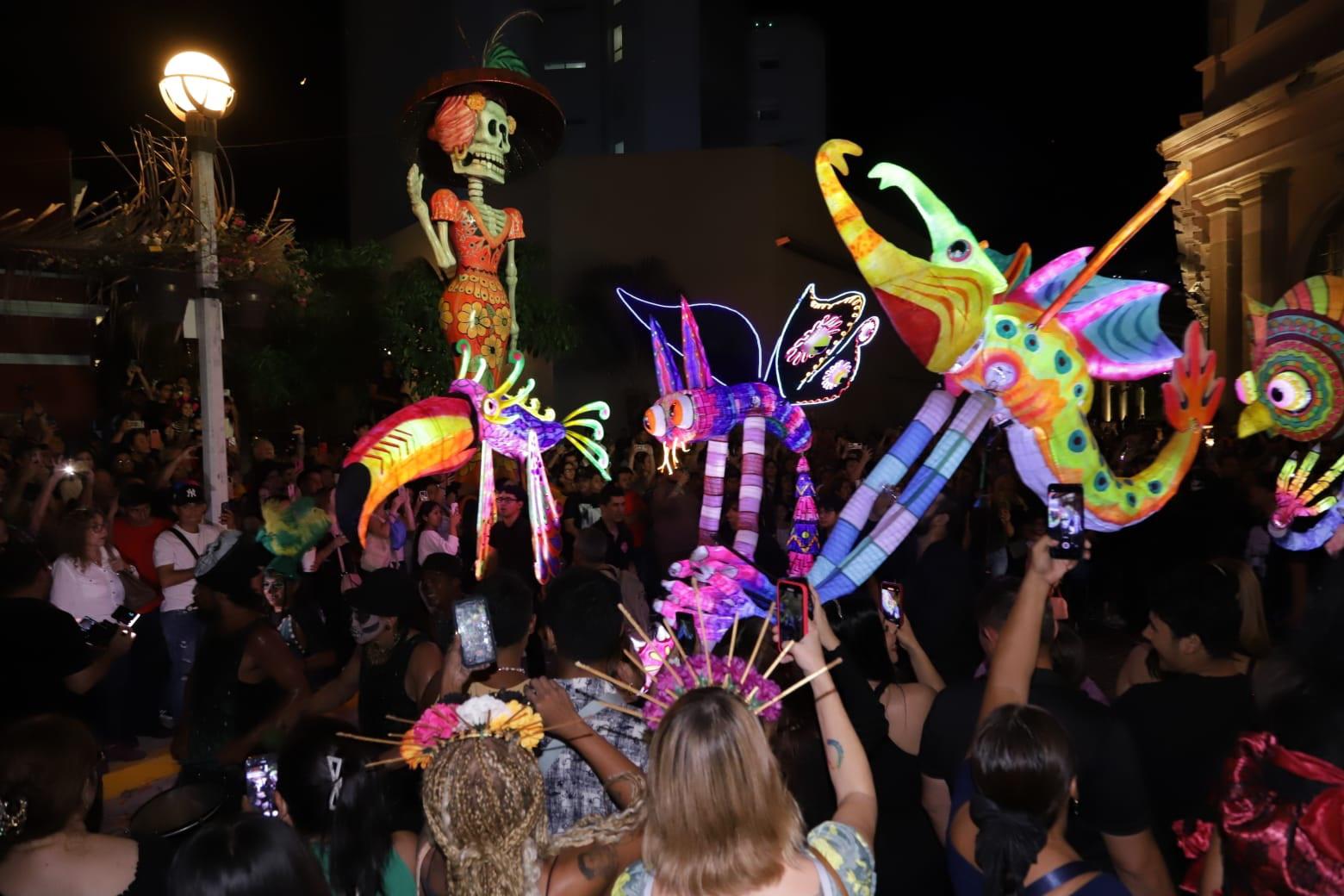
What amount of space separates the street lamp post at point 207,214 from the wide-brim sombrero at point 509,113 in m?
1.33

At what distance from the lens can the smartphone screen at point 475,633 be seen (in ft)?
8.65

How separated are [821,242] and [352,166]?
40.8 feet

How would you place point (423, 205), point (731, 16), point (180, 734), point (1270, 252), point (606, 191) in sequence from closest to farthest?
point (180, 734), point (423, 205), point (1270, 252), point (606, 191), point (731, 16)

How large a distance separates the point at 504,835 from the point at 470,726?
0.73 ft

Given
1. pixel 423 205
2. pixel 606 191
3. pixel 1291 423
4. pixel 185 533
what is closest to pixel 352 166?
pixel 606 191

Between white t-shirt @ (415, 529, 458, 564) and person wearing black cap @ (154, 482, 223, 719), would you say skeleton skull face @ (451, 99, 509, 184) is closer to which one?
white t-shirt @ (415, 529, 458, 564)

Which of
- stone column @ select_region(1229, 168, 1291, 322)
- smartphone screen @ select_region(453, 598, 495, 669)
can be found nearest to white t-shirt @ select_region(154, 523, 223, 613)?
smartphone screen @ select_region(453, 598, 495, 669)

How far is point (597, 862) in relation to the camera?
2.03 meters

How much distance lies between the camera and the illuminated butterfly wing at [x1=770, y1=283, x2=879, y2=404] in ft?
22.4

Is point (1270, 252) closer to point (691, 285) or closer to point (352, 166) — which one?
point (691, 285)

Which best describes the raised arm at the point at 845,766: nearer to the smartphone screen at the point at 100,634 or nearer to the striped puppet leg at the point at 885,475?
the striped puppet leg at the point at 885,475

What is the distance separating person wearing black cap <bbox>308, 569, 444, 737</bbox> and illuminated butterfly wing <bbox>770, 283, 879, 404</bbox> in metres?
3.71

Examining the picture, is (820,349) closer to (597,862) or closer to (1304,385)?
(1304,385)

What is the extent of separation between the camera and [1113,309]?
4.97 m
